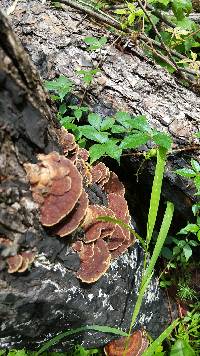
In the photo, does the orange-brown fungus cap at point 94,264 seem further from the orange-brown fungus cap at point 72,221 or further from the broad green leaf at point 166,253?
the broad green leaf at point 166,253

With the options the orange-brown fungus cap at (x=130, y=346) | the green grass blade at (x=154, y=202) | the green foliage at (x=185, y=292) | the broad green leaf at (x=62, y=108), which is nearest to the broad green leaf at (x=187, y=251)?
the green foliage at (x=185, y=292)

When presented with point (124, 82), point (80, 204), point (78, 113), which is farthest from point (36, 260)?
point (124, 82)

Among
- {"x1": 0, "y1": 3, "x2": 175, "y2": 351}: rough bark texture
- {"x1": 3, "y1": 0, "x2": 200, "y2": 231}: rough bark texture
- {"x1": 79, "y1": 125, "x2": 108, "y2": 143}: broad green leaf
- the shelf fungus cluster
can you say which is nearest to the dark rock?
{"x1": 0, "y1": 3, "x2": 175, "y2": 351}: rough bark texture

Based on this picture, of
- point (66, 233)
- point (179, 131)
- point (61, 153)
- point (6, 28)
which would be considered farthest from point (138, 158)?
point (6, 28)

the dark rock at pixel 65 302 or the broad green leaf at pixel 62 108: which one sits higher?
the broad green leaf at pixel 62 108

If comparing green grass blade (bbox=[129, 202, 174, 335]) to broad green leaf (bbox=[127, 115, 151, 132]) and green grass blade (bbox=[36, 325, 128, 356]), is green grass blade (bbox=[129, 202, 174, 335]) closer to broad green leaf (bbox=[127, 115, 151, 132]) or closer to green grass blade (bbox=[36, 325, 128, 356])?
green grass blade (bbox=[36, 325, 128, 356])

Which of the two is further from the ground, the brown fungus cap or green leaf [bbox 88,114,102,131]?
green leaf [bbox 88,114,102,131]
